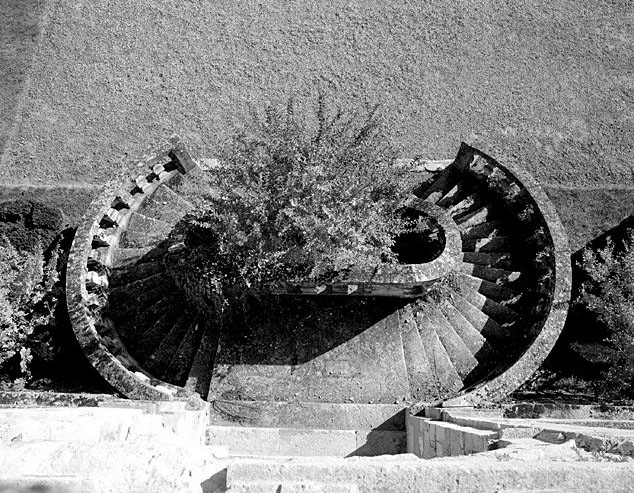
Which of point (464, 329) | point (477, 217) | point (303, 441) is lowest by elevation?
point (303, 441)

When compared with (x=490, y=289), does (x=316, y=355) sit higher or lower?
lower

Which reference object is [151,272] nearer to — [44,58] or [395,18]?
[44,58]

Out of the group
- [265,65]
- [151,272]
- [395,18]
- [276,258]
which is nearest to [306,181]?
[276,258]

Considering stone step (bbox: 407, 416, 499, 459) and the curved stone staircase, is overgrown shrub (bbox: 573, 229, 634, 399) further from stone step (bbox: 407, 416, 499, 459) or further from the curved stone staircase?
stone step (bbox: 407, 416, 499, 459)

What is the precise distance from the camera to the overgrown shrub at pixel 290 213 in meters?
8.71

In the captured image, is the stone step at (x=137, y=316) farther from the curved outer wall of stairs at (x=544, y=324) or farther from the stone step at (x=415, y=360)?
the curved outer wall of stairs at (x=544, y=324)

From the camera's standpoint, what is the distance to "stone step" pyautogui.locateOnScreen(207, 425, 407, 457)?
9180mm

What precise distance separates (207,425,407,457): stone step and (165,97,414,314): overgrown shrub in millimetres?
2060

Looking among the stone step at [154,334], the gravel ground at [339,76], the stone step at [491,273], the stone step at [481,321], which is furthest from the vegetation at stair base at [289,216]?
the gravel ground at [339,76]

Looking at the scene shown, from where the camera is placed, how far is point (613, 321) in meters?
9.60

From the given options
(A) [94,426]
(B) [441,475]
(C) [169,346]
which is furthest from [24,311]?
(B) [441,475]

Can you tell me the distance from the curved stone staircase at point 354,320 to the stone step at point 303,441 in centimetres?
53

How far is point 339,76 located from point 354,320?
233 inches

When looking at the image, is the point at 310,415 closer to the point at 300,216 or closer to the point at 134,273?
the point at 300,216
